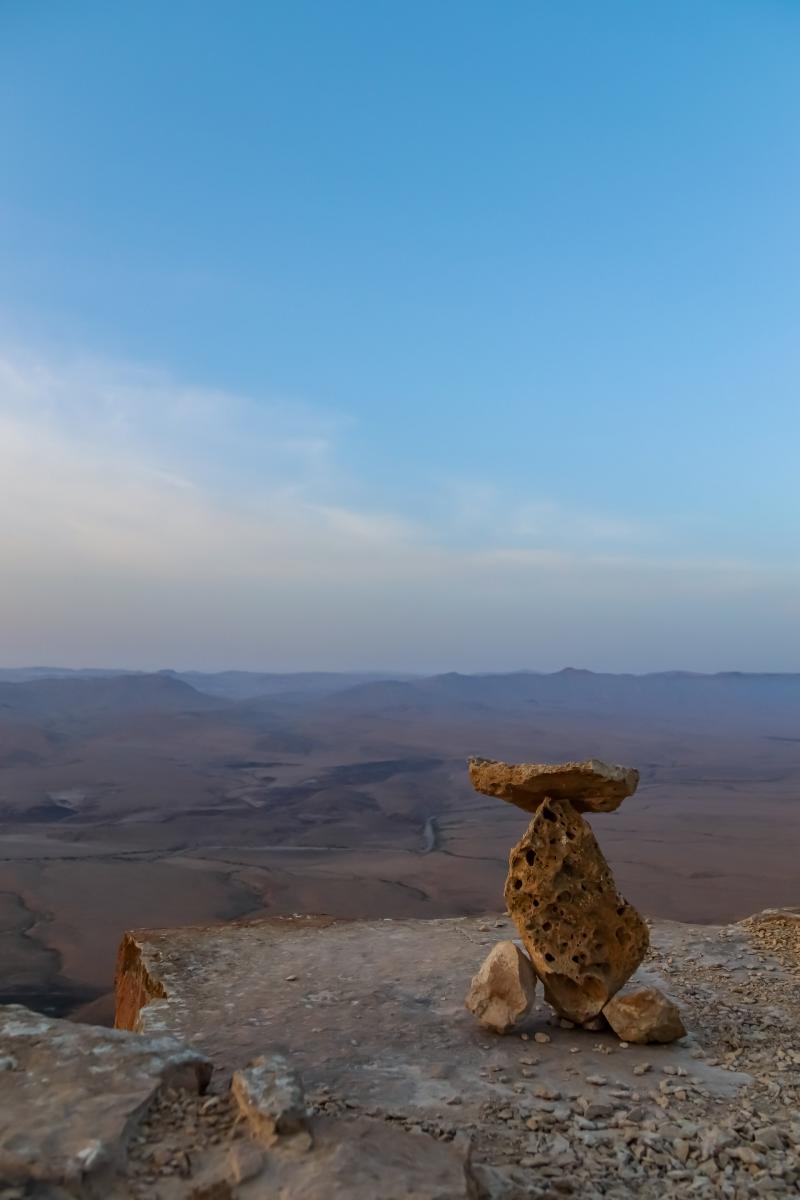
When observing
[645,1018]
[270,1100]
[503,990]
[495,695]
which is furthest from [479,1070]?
[495,695]

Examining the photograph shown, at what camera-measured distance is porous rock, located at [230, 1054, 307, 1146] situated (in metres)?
4.39

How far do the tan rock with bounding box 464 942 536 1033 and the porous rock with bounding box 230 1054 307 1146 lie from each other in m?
2.92

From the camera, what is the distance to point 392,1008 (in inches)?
314

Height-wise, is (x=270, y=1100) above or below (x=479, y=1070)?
above

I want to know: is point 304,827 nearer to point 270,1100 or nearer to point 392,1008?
point 392,1008

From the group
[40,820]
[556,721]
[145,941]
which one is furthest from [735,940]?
[556,721]

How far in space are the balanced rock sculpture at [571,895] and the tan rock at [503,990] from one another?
0.20m

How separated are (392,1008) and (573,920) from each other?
2.02 meters

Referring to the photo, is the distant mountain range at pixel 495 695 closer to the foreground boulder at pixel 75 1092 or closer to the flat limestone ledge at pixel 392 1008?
the flat limestone ledge at pixel 392 1008

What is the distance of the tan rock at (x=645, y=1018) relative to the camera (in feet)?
23.3

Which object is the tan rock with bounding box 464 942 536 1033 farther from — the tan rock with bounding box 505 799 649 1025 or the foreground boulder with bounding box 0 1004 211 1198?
the foreground boulder with bounding box 0 1004 211 1198

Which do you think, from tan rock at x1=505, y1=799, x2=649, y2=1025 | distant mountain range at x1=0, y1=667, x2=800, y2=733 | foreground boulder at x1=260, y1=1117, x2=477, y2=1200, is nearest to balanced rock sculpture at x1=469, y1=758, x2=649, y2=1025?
tan rock at x1=505, y1=799, x2=649, y2=1025

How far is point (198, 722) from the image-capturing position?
73000 millimetres

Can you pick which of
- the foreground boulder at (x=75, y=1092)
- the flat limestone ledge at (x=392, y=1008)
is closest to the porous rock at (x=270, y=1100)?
the foreground boulder at (x=75, y=1092)
